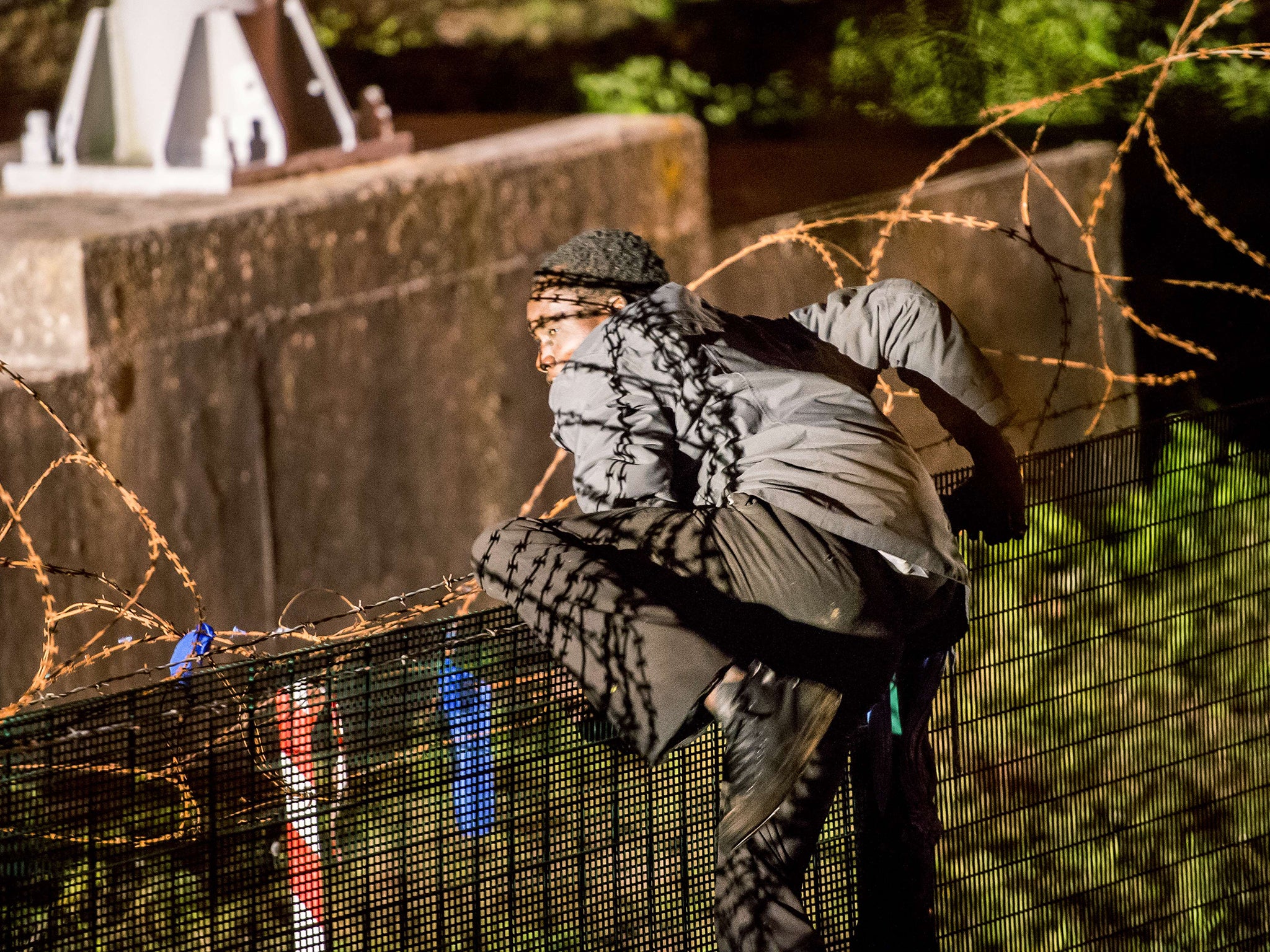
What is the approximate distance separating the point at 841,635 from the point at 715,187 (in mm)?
6073

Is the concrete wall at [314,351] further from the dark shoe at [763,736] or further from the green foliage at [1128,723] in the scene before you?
the dark shoe at [763,736]

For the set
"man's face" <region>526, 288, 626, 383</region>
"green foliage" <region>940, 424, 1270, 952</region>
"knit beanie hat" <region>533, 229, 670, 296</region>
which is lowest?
"green foliage" <region>940, 424, 1270, 952</region>

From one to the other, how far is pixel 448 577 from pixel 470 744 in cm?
97

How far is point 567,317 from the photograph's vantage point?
3215 millimetres

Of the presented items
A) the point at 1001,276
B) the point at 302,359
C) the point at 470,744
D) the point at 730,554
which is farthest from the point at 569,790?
the point at 1001,276

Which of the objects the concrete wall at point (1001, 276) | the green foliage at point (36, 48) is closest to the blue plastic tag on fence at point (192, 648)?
the concrete wall at point (1001, 276)

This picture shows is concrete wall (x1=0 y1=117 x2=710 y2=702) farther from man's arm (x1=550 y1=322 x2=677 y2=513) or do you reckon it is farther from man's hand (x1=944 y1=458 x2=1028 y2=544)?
man's hand (x1=944 y1=458 x2=1028 y2=544)

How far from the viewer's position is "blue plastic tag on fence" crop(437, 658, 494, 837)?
3.03 metres

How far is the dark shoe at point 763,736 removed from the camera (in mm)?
2863

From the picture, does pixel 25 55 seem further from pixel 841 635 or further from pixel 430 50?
pixel 841 635

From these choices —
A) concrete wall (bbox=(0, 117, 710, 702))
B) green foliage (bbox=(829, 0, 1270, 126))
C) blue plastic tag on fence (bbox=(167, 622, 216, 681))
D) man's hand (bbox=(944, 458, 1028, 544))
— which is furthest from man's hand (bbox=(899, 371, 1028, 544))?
green foliage (bbox=(829, 0, 1270, 126))

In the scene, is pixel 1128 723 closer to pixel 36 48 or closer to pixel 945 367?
pixel 945 367

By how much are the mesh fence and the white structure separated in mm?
2635

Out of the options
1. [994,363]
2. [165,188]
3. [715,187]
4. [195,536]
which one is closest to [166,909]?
[195,536]
